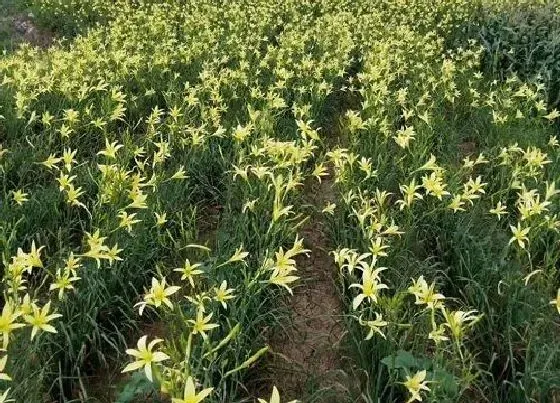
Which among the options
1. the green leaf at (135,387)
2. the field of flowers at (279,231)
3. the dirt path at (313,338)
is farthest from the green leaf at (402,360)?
the green leaf at (135,387)

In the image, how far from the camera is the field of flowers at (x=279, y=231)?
2.50 meters

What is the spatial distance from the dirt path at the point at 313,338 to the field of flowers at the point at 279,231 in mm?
17

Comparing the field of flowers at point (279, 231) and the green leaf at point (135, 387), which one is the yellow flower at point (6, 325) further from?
the green leaf at point (135, 387)

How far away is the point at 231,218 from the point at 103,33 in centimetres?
579

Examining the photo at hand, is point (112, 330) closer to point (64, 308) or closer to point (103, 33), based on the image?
point (64, 308)

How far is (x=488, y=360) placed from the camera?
2.97 metres

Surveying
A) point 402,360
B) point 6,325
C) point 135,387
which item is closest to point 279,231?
point 402,360

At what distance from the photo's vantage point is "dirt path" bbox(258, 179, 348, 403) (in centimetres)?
276

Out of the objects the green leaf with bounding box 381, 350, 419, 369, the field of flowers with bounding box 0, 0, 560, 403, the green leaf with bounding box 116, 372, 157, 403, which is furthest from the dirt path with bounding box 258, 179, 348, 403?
the green leaf with bounding box 116, 372, 157, 403

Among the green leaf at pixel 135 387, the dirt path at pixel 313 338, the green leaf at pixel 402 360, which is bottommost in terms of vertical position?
the dirt path at pixel 313 338

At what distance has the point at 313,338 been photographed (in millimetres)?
3297

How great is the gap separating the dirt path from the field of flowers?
0.02m

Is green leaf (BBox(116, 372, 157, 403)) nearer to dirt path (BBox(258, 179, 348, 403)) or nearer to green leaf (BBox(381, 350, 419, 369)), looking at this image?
dirt path (BBox(258, 179, 348, 403))

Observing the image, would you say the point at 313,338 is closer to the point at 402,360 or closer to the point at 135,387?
the point at 402,360
